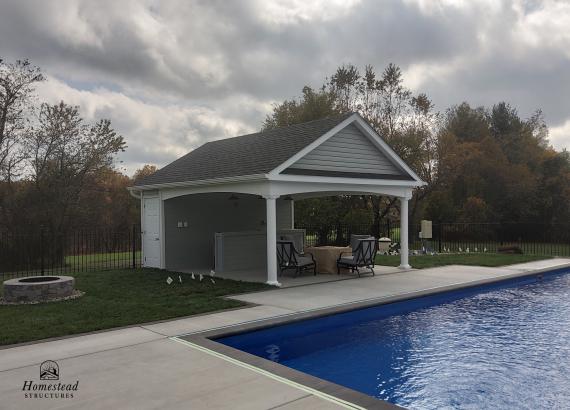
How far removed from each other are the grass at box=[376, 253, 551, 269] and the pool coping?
3.53 metres

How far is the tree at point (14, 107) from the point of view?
21.3m

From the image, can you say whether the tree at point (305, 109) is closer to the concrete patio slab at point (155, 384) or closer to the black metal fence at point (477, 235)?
the black metal fence at point (477, 235)

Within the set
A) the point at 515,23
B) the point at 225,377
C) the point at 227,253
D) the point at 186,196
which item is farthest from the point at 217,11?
the point at 225,377

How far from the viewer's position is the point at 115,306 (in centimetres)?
909

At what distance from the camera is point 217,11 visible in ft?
42.6

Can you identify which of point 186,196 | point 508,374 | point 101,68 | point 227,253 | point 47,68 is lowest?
point 508,374

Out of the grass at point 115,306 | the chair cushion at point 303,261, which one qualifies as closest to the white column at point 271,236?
the grass at point 115,306

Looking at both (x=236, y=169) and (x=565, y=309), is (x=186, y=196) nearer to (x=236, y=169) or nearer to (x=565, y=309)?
(x=236, y=169)

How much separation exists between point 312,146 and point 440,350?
22.3ft

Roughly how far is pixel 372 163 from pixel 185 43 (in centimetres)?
668

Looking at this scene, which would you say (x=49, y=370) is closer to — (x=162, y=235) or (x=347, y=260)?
(x=347, y=260)

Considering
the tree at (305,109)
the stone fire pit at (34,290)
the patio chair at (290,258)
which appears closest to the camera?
the stone fire pit at (34,290)

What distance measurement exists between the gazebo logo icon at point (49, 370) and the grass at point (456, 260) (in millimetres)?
11852

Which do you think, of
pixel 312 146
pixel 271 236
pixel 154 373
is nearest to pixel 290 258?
pixel 271 236
